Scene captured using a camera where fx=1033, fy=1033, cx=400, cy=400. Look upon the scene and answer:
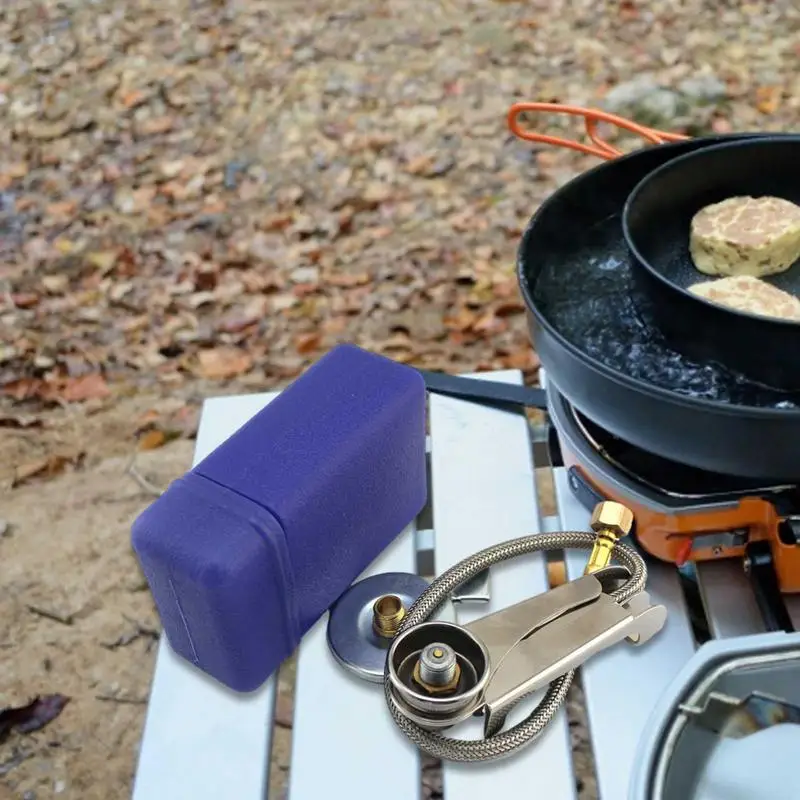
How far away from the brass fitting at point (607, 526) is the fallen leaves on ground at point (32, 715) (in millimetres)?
1060

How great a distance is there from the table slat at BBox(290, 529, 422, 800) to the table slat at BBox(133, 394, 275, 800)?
0.14 feet

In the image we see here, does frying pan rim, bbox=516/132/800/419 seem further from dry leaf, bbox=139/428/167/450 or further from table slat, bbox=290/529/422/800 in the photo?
dry leaf, bbox=139/428/167/450

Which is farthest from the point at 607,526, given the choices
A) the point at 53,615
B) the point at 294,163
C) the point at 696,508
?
the point at 294,163

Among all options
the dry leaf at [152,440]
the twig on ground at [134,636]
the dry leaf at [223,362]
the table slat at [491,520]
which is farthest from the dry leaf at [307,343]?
the table slat at [491,520]

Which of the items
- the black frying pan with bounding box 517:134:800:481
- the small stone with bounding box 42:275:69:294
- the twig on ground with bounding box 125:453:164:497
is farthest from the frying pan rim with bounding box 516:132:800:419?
the small stone with bounding box 42:275:69:294

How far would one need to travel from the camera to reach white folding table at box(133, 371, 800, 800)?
1.02 metres

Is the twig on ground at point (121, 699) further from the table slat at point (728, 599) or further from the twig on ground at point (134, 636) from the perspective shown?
the table slat at point (728, 599)

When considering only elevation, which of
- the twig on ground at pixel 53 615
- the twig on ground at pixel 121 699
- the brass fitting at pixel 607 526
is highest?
the brass fitting at pixel 607 526

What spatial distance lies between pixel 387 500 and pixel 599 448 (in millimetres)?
254

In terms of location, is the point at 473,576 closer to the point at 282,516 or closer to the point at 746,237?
the point at 282,516

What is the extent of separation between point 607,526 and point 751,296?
31 cm

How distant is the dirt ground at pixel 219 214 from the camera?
1.95 m

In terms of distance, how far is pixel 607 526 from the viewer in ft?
3.59

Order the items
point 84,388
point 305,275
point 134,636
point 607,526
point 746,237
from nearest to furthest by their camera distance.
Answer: point 607,526, point 746,237, point 134,636, point 84,388, point 305,275
